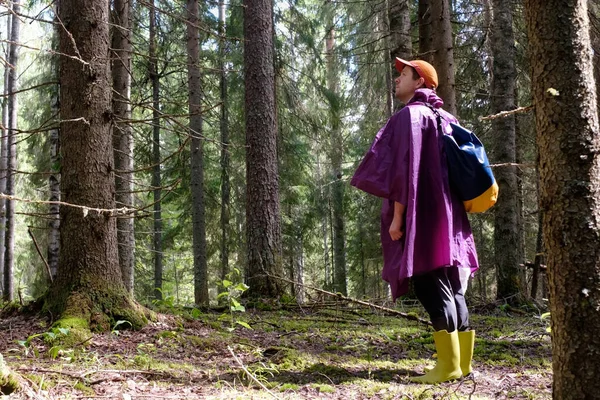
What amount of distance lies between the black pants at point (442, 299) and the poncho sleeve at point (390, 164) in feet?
1.76

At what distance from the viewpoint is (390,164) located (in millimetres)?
3385

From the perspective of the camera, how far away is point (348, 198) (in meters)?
20.0

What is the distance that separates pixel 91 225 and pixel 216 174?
1200 centimetres

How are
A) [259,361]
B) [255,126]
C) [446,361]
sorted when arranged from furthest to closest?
[255,126]
[259,361]
[446,361]

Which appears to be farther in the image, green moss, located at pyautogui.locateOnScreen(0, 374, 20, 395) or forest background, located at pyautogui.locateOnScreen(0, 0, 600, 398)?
forest background, located at pyautogui.locateOnScreen(0, 0, 600, 398)

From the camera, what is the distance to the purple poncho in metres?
3.23

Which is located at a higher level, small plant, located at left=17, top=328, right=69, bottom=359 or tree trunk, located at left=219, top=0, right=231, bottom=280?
tree trunk, located at left=219, top=0, right=231, bottom=280

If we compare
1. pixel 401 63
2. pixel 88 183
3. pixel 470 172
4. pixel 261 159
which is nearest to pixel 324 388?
pixel 470 172

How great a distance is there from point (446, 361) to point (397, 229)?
890 millimetres

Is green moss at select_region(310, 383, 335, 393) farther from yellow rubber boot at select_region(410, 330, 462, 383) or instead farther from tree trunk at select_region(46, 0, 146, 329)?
tree trunk at select_region(46, 0, 146, 329)

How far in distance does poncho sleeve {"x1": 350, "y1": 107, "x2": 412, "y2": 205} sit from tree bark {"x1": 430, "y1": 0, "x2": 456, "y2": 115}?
11.6 ft

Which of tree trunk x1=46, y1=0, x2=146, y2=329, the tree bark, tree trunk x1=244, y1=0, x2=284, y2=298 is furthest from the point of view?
tree trunk x1=244, y1=0, x2=284, y2=298

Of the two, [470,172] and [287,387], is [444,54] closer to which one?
[470,172]

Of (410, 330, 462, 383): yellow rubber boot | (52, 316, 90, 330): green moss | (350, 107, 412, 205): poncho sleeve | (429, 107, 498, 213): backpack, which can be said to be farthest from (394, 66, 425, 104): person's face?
(52, 316, 90, 330): green moss
